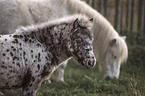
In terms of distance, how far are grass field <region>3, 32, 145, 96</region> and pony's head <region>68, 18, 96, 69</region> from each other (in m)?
1.05

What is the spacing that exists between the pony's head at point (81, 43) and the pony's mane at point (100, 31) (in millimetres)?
2721

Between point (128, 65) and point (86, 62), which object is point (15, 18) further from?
point (128, 65)

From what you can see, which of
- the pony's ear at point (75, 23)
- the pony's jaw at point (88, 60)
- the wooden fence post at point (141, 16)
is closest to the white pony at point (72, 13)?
the pony's ear at point (75, 23)

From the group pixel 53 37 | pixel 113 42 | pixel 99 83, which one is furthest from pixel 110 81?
pixel 53 37

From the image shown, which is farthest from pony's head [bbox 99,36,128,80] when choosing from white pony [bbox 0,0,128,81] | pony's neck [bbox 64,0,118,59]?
pony's neck [bbox 64,0,118,59]

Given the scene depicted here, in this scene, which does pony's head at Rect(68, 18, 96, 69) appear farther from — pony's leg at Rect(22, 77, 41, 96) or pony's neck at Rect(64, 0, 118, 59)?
pony's neck at Rect(64, 0, 118, 59)

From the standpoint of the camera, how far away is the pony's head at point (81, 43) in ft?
8.67

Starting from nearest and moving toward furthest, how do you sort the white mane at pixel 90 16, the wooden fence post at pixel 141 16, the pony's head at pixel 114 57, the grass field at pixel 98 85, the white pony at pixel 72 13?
the grass field at pixel 98 85 → the white pony at pixel 72 13 → the white mane at pixel 90 16 → the pony's head at pixel 114 57 → the wooden fence post at pixel 141 16

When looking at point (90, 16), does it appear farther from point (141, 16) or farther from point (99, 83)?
point (141, 16)

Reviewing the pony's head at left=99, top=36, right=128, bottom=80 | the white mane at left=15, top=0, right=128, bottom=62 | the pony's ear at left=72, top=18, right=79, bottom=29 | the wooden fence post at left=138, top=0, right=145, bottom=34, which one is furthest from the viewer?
the wooden fence post at left=138, top=0, right=145, bottom=34

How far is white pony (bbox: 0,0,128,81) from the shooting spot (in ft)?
14.9

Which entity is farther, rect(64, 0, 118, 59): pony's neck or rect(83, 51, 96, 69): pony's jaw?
rect(64, 0, 118, 59): pony's neck

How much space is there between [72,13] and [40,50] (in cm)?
302

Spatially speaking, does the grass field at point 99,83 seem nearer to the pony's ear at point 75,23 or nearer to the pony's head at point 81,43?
the pony's head at point 81,43
